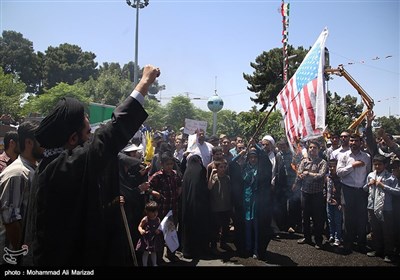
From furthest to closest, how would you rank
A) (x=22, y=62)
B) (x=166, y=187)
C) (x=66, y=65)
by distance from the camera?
(x=66, y=65) < (x=22, y=62) < (x=166, y=187)

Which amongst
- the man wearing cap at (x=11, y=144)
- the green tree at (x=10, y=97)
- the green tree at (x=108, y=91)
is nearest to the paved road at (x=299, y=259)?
the man wearing cap at (x=11, y=144)

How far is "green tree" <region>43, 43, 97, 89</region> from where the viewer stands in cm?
4816

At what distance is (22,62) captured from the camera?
46.7 m

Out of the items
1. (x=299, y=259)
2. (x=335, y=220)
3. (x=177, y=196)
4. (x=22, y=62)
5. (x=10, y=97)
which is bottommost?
(x=299, y=259)

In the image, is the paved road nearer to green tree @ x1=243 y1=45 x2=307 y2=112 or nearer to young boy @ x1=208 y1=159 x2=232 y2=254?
young boy @ x1=208 y1=159 x2=232 y2=254

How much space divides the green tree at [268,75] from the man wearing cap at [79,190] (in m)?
25.0

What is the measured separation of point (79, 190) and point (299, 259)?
4808 millimetres

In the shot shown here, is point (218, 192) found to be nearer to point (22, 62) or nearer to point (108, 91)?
point (108, 91)

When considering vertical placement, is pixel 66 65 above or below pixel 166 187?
above

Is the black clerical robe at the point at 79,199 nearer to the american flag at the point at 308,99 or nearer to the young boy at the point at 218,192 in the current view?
the american flag at the point at 308,99

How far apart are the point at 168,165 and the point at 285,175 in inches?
110

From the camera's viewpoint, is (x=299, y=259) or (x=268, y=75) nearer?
(x=299, y=259)

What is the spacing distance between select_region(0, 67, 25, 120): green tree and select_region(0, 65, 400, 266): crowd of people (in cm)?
1907

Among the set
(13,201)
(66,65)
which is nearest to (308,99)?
(13,201)
